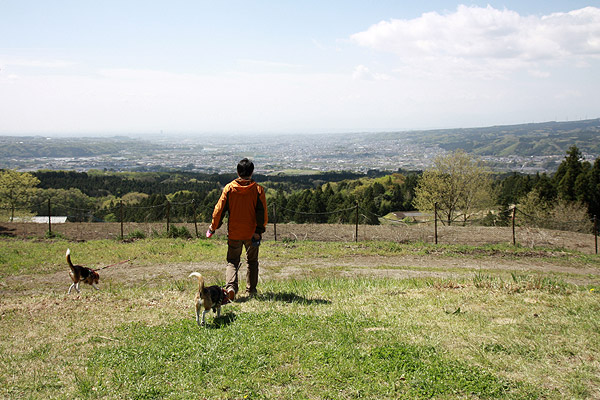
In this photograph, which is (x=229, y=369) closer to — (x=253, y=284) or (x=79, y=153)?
(x=253, y=284)

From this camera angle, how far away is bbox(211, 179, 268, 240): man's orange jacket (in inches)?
255

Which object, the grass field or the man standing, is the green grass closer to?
the grass field

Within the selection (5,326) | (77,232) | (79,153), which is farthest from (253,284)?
(79,153)

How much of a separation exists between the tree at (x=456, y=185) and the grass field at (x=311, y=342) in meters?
26.8

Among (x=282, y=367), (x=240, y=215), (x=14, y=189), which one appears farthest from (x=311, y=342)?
(x=14, y=189)

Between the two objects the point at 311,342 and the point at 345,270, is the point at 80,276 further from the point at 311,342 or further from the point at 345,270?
the point at 345,270

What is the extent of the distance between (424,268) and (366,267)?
1636mm

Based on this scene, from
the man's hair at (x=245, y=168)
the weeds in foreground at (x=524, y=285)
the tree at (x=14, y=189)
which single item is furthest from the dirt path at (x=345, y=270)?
the tree at (x=14, y=189)

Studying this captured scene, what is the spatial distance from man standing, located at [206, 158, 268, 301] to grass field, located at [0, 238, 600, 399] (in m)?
0.73

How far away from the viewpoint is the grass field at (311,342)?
3734 millimetres

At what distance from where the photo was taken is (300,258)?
1270cm

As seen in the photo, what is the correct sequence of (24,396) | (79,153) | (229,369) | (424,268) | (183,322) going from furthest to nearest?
(79,153) < (424,268) < (183,322) < (229,369) < (24,396)

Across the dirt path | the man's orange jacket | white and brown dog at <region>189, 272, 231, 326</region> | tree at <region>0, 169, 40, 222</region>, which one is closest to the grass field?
white and brown dog at <region>189, 272, 231, 326</region>

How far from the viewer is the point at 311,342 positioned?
4.68 m
